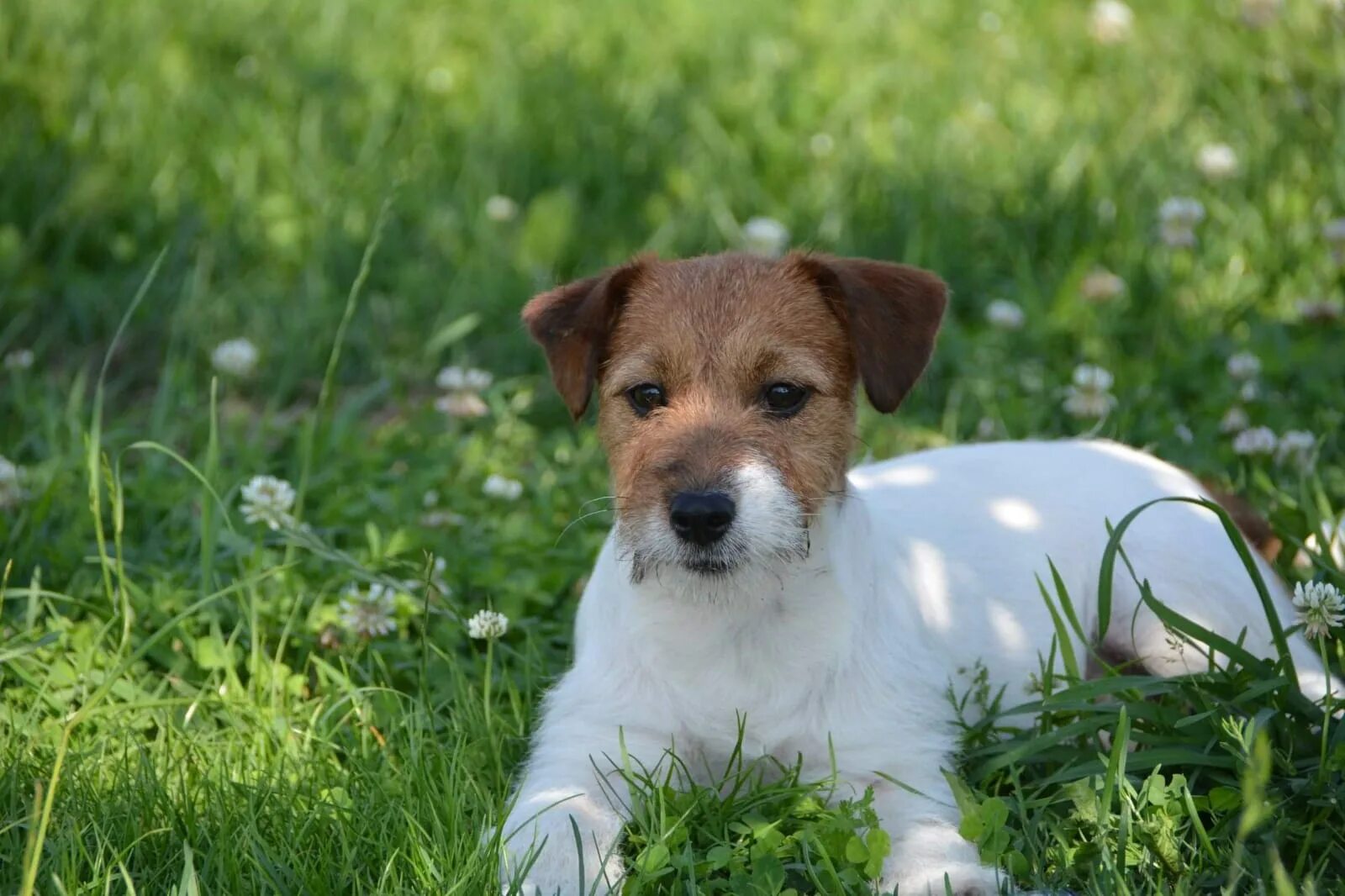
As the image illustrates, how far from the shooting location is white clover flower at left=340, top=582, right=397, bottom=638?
13.7 ft

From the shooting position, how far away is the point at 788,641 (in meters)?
3.59

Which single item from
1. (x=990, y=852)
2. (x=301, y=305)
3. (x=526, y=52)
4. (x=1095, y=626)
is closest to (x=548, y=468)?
(x=301, y=305)

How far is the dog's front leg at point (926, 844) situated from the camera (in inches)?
124

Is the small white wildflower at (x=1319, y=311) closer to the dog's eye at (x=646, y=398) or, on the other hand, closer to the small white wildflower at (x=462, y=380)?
the small white wildflower at (x=462, y=380)

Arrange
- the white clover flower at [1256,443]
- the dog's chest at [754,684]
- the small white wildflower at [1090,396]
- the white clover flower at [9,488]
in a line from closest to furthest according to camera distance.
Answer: the dog's chest at [754,684], the white clover flower at [9,488], the white clover flower at [1256,443], the small white wildflower at [1090,396]

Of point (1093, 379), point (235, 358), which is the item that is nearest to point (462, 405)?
point (235, 358)

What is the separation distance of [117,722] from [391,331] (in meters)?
2.85

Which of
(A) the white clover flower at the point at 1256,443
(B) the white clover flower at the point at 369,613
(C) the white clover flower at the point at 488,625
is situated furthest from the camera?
(A) the white clover flower at the point at 1256,443

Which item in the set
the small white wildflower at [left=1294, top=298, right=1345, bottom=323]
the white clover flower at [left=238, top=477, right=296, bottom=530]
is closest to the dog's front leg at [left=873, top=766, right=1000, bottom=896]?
the white clover flower at [left=238, top=477, right=296, bottom=530]

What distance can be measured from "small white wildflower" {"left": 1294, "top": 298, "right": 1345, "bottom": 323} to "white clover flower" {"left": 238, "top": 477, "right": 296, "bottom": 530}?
3.92 metres

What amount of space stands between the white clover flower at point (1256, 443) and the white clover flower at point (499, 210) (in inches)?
131

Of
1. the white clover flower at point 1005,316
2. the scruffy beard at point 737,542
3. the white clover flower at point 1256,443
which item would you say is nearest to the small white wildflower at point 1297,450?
the white clover flower at point 1256,443

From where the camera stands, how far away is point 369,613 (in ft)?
13.8

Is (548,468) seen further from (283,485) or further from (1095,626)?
(1095,626)
